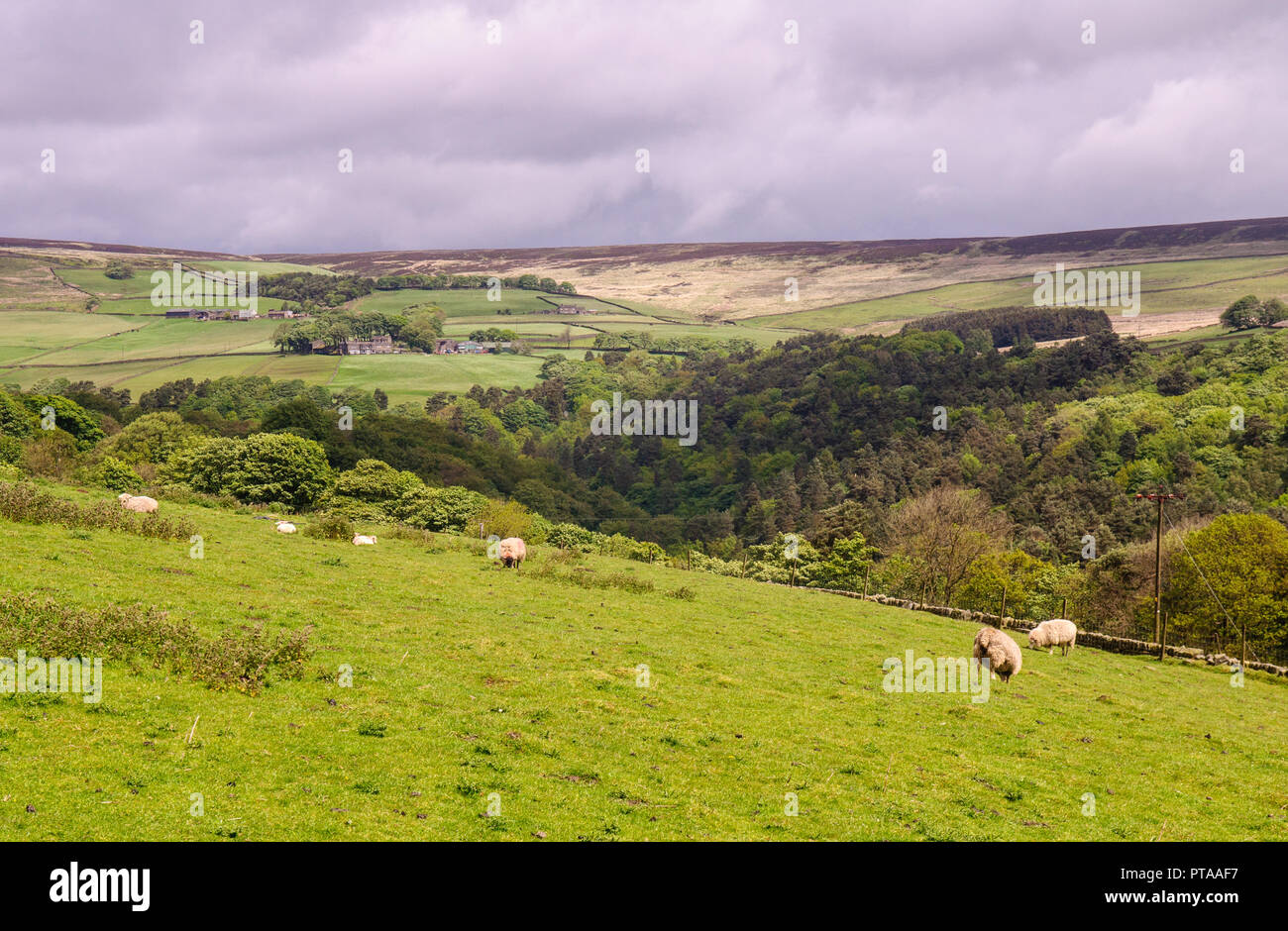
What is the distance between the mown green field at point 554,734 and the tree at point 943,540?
1503 inches

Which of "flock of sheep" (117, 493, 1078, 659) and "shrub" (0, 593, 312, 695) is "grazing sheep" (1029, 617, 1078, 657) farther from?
"shrub" (0, 593, 312, 695)

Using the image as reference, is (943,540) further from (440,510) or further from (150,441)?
(150,441)

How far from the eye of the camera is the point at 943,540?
7425 centimetres

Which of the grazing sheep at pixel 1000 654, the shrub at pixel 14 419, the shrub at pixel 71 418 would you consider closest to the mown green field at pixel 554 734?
the grazing sheep at pixel 1000 654

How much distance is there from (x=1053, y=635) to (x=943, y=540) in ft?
121

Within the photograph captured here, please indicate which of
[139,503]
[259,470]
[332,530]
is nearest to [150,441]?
[259,470]

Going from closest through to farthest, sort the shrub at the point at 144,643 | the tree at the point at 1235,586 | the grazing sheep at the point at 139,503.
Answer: the shrub at the point at 144,643
the grazing sheep at the point at 139,503
the tree at the point at 1235,586

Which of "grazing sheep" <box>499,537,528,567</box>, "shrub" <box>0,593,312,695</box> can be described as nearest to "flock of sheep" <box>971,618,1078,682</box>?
"grazing sheep" <box>499,537,528,567</box>

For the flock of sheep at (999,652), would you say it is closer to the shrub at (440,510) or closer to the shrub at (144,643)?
the shrub at (144,643)

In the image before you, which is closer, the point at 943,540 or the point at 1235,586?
the point at 1235,586

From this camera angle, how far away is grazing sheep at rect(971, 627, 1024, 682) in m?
28.7

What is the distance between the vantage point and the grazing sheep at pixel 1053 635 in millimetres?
38094

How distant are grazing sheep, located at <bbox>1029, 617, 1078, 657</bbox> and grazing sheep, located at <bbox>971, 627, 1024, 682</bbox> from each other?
33.1ft
